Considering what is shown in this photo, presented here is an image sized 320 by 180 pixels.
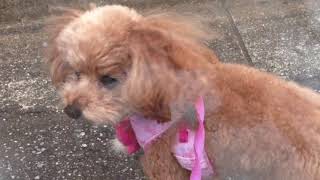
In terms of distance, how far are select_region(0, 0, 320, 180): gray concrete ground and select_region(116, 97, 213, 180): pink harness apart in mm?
582

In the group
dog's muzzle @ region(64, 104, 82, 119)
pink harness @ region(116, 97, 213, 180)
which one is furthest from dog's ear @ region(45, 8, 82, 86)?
pink harness @ region(116, 97, 213, 180)

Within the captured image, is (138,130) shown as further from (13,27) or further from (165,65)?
(13,27)

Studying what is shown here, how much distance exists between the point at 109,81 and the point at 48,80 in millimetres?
1430

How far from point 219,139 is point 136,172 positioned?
72 cm

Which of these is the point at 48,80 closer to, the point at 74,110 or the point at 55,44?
the point at 55,44

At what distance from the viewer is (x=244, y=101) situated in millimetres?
1968

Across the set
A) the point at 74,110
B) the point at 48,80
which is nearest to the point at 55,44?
the point at 74,110

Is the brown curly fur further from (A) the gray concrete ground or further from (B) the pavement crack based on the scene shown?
(B) the pavement crack

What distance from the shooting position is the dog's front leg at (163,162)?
207 cm

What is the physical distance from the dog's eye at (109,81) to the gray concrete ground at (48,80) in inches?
32.4

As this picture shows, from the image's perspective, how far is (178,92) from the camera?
1.86 m

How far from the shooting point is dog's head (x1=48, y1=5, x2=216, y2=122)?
180 cm

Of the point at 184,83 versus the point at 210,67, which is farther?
the point at 210,67

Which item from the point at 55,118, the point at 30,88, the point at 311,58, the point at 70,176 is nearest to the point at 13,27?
the point at 30,88
